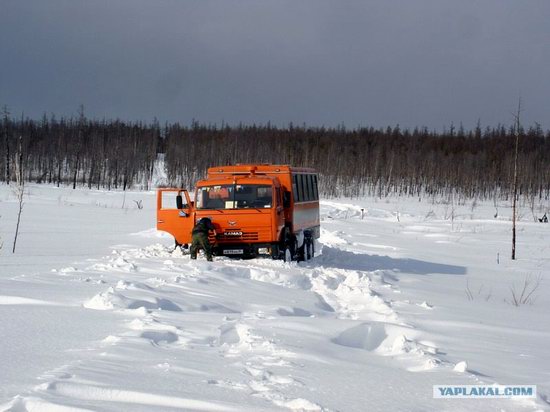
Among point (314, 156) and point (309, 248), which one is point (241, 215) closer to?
point (309, 248)

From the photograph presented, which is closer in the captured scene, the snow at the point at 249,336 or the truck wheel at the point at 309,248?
the snow at the point at 249,336

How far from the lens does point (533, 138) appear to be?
120 meters

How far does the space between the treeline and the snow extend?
65194mm

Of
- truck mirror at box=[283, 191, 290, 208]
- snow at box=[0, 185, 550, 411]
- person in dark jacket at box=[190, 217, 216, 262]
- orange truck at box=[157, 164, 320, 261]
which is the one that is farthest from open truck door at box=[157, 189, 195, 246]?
truck mirror at box=[283, 191, 290, 208]

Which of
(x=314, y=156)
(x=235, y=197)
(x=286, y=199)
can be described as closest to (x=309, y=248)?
(x=286, y=199)

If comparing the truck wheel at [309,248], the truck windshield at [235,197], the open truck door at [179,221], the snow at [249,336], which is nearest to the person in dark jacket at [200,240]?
the snow at [249,336]

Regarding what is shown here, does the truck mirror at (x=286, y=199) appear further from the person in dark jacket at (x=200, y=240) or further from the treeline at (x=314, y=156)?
the treeline at (x=314, y=156)

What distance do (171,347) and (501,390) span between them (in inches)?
126

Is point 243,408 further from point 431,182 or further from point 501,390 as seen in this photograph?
point 431,182

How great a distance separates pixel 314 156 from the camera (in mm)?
99250

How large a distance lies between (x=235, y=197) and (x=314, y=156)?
82.2 meters

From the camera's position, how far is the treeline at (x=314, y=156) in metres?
92.7

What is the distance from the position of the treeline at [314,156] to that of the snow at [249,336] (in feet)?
214

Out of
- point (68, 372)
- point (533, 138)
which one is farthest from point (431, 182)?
point (68, 372)
